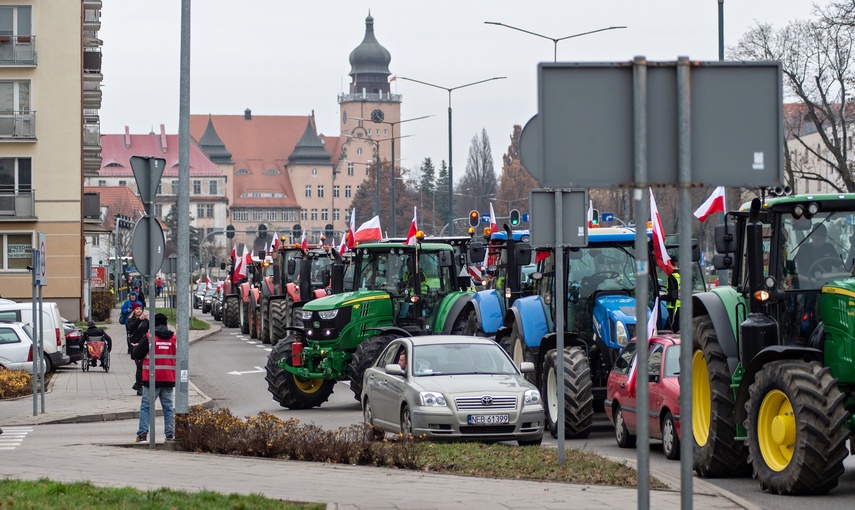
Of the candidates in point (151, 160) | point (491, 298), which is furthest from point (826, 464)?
point (491, 298)

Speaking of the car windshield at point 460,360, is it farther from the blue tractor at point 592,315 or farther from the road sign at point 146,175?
the road sign at point 146,175

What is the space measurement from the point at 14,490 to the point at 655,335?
8.47 meters

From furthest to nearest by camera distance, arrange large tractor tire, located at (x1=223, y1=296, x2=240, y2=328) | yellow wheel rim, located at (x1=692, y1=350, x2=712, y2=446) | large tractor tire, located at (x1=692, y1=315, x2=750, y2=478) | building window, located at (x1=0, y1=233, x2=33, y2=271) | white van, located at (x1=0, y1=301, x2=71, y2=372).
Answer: large tractor tire, located at (x1=223, y1=296, x2=240, y2=328), building window, located at (x1=0, y1=233, x2=33, y2=271), white van, located at (x1=0, y1=301, x2=71, y2=372), yellow wheel rim, located at (x1=692, y1=350, x2=712, y2=446), large tractor tire, located at (x1=692, y1=315, x2=750, y2=478)

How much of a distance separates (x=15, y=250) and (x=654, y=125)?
2023 inches

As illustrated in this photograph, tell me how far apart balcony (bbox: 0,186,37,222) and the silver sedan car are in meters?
39.5

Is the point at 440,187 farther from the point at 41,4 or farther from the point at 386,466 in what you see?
the point at 386,466

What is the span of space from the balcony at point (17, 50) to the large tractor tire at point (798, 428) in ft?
154

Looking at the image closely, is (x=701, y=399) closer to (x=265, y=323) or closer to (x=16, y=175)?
(x=265, y=323)

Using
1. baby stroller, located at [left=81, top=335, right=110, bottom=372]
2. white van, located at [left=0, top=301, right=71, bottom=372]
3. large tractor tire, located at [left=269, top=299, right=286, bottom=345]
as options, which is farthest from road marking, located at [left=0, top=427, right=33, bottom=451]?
large tractor tire, located at [left=269, top=299, right=286, bottom=345]

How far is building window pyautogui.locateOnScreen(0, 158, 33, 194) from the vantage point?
179 feet

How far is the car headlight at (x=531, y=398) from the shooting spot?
51.9 ft

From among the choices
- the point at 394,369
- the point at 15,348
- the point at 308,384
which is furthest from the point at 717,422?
the point at 15,348

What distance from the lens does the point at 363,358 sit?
72.3ft

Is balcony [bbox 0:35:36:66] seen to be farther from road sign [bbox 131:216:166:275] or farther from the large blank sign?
the large blank sign
